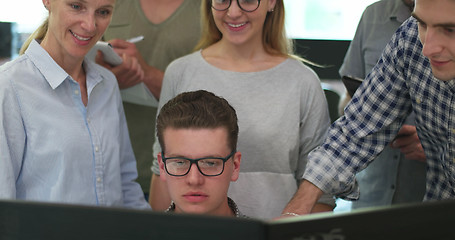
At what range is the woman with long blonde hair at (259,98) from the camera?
5.30 feet

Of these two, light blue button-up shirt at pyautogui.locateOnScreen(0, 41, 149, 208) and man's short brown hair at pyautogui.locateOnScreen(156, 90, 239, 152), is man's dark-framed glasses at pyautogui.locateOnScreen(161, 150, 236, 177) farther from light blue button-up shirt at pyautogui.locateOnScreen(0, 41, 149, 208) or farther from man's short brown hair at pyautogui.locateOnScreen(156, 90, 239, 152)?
light blue button-up shirt at pyautogui.locateOnScreen(0, 41, 149, 208)

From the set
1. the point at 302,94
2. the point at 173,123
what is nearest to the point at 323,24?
the point at 302,94

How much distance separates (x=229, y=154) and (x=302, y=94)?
35 centimetres

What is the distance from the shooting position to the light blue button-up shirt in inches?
51.8

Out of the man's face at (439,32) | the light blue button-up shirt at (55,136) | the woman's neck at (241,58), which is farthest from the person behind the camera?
the woman's neck at (241,58)

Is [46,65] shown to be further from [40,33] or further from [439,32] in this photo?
[439,32]

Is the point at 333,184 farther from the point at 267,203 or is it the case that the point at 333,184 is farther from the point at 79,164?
the point at 79,164

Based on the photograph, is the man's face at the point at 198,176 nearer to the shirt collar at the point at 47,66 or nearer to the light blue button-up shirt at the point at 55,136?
the light blue button-up shirt at the point at 55,136

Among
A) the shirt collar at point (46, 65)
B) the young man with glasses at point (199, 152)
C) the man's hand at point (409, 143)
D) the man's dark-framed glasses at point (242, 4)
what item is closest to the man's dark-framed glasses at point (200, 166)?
the young man with glasses at point (199, 152)

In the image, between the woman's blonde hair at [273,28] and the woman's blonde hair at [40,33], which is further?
the woman's blonde hair at [273,28]

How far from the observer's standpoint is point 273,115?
5.33ft

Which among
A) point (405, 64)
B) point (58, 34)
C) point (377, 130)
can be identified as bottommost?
point (377, 130)

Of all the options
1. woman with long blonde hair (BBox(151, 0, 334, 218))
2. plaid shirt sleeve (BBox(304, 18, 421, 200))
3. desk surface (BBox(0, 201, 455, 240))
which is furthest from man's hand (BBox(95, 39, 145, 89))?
desk surface (BBox(0, 201, 455, 240))

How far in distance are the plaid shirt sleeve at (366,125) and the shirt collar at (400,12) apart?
43 cm
